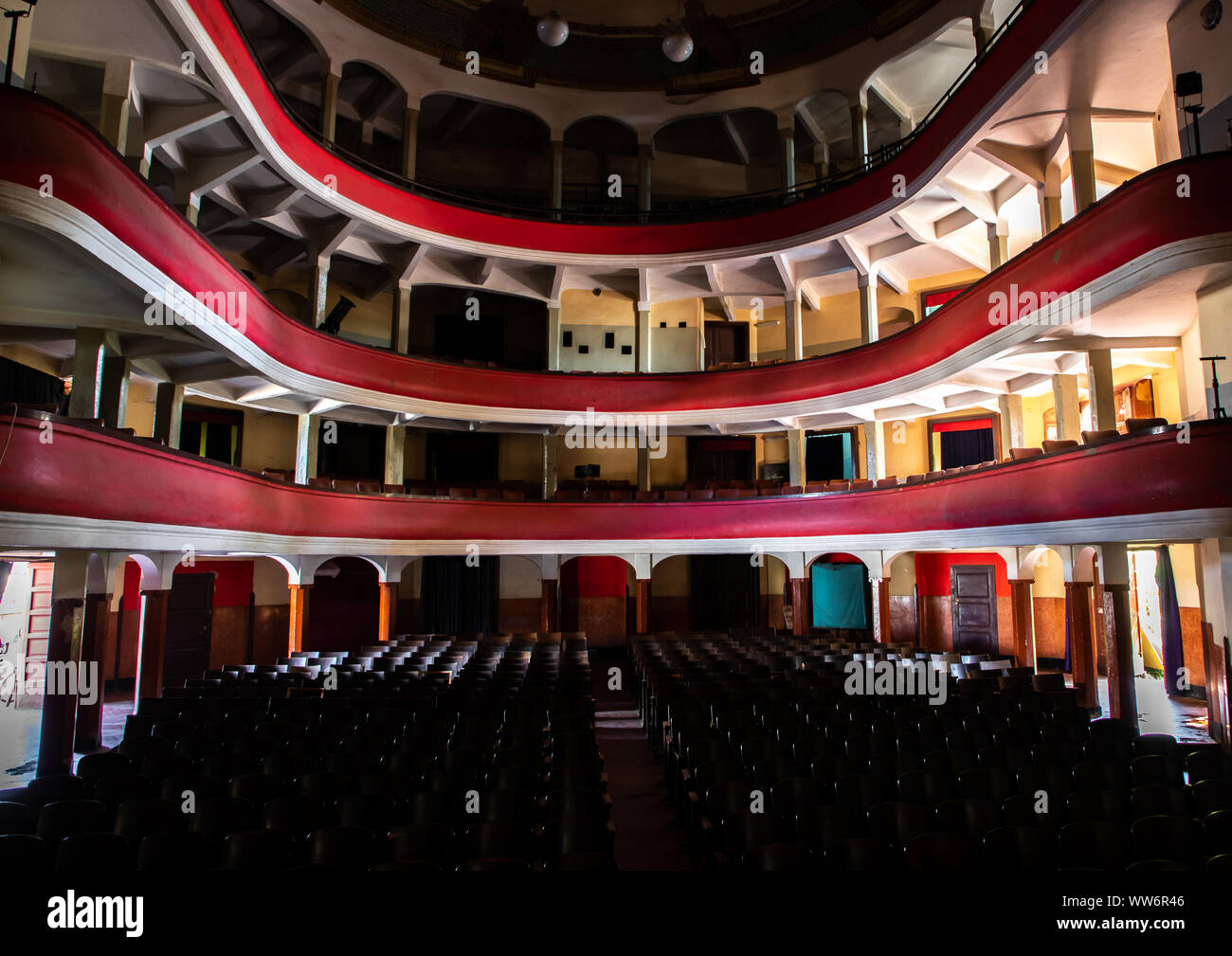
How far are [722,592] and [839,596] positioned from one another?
3406mm

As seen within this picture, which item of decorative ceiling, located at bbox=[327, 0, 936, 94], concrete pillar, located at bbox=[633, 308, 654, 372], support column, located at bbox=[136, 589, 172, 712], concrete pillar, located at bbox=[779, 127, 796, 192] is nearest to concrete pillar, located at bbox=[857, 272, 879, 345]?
concrete pillar, located at bbox=[779, 127, 796, 192]

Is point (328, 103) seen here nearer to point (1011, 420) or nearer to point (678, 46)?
point (678, 46)

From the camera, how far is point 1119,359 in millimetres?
12867

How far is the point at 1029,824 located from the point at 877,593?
1160 centimetres

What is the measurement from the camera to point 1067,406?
44.7 feet

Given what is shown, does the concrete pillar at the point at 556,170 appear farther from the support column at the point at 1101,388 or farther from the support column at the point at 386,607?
the support column at the point at 1101,388

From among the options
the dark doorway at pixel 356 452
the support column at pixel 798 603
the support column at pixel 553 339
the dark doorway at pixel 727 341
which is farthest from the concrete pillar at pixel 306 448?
the dark doorway at pixel 727 341

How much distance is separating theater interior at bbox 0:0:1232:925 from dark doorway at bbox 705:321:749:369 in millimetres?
273

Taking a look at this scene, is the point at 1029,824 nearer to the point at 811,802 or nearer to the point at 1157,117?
the point at 811,802

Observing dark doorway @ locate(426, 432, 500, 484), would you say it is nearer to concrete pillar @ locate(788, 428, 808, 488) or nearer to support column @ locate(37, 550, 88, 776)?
concrete pillar @ locate(788, 428, 808, 488)

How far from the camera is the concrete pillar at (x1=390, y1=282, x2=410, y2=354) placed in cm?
1780

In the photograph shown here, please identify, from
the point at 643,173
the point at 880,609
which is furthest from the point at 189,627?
the point at 643,173
